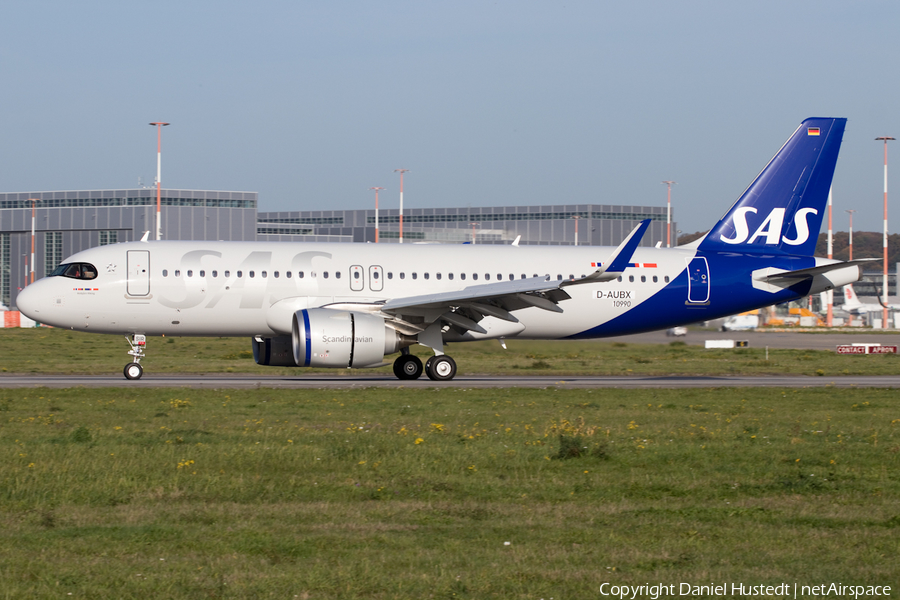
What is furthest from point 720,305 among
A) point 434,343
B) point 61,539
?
point 61,539

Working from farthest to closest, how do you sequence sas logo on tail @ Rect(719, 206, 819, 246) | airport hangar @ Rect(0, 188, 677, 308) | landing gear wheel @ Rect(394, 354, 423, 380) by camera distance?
airport hangar @ Rect(0, 188, 677, 308)
sas logo on tail @ Rect(719, 206, 819, 246)
landing gear wheel @ Rect(394, 354, 423, 380)

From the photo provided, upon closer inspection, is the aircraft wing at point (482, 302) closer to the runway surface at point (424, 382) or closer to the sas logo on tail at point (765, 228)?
the runway surface at point (424, 382)

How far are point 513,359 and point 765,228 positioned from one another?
13053 millimetres

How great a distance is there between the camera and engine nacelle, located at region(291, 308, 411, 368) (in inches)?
980

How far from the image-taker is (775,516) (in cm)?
1020

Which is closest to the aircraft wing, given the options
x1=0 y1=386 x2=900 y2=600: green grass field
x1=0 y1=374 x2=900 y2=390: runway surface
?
x1=0 y1=374 x2=900 y2=390: runway surface

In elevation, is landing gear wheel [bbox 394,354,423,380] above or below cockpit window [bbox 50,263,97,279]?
below

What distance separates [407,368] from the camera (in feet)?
93.9

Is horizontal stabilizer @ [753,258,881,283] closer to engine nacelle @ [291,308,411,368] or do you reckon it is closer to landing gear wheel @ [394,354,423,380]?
landing gear wheel @ [394,354,423,380]

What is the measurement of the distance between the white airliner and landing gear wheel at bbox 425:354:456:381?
1.6 inches

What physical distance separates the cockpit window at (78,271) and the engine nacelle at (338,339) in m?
5.82

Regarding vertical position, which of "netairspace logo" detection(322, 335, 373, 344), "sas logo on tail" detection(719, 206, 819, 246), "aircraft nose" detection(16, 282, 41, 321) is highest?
"sas logo on tail" detection(719, 206, 819, 246)

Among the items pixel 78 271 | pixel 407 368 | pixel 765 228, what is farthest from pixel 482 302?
pixel 78 271

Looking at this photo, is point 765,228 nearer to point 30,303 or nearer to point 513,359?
point 513,359
